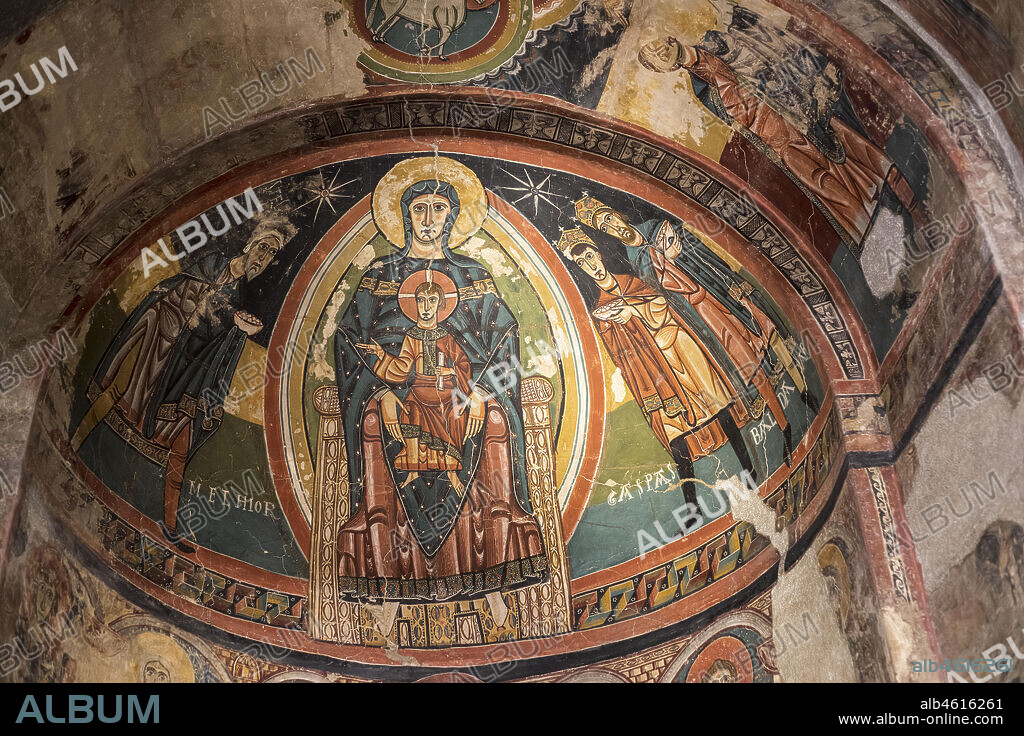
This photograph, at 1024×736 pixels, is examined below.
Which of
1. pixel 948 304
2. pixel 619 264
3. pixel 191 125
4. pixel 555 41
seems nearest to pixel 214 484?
pixel 191 125

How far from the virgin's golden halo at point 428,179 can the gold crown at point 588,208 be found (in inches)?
33.6

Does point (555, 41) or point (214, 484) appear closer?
point (555, 41)

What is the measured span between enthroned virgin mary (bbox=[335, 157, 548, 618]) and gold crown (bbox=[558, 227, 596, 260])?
71 centimetres

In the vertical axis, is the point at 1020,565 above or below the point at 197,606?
below

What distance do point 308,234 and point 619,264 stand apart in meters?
2.71

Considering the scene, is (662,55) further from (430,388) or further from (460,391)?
(430,388)

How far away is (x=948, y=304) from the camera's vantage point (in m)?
7.48

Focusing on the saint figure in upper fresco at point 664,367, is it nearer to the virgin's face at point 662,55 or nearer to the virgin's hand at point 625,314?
the virgin's hand at point 625,314

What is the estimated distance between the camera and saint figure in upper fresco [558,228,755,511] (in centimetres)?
941

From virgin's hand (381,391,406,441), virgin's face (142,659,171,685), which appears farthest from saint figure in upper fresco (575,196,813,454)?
virgin's face (142,659,171,685)

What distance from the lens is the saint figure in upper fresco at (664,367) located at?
9414 millimetres

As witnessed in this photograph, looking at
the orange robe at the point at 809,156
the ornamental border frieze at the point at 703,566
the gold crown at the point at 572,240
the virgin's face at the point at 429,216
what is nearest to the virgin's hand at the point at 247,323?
the virgin's face at the point at 429,216

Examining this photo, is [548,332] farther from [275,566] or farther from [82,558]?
[82,558]

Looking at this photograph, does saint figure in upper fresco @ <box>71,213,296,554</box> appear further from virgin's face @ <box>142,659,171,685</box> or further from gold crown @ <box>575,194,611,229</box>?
gold crown @ <box>575,194,611,229</box>
